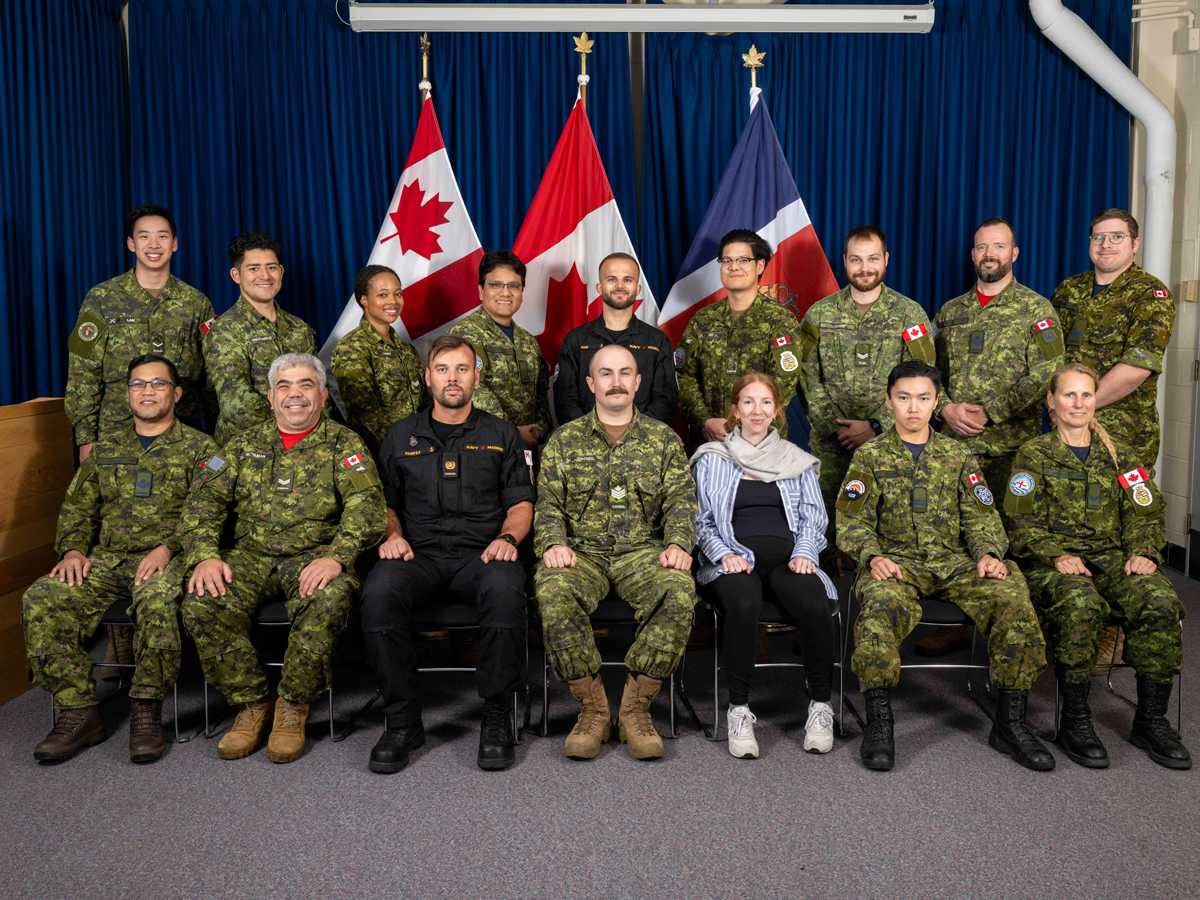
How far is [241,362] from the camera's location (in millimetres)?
3562

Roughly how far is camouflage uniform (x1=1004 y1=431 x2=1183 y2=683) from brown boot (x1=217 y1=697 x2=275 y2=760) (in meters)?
2.69

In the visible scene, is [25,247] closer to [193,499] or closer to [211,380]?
[211,380]

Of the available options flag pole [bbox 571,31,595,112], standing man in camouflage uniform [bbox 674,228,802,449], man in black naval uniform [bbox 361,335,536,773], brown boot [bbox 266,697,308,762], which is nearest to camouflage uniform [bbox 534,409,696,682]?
man in black naval uniform [bbox 361,335,536,773]

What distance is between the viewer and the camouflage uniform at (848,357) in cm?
367

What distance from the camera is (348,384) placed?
3.67m

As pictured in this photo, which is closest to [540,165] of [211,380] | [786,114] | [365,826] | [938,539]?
[786,114]

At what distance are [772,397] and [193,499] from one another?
214cm

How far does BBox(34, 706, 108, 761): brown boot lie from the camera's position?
2752 mm

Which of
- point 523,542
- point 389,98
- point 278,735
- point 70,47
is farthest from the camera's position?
point 389,98

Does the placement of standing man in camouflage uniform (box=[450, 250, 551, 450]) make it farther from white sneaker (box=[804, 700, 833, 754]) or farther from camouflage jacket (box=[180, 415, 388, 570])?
white sneaker (box=[804, 700, 833, 754])

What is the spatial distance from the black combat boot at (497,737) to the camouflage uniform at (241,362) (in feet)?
5.29

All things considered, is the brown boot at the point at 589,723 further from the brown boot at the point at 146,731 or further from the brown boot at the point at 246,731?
the brown boot at the point at 146,731

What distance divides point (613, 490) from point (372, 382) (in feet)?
4.20

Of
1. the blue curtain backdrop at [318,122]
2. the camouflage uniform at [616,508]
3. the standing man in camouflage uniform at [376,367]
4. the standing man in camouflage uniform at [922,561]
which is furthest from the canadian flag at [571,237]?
the standing man in camouflage uniform at [922,561]
